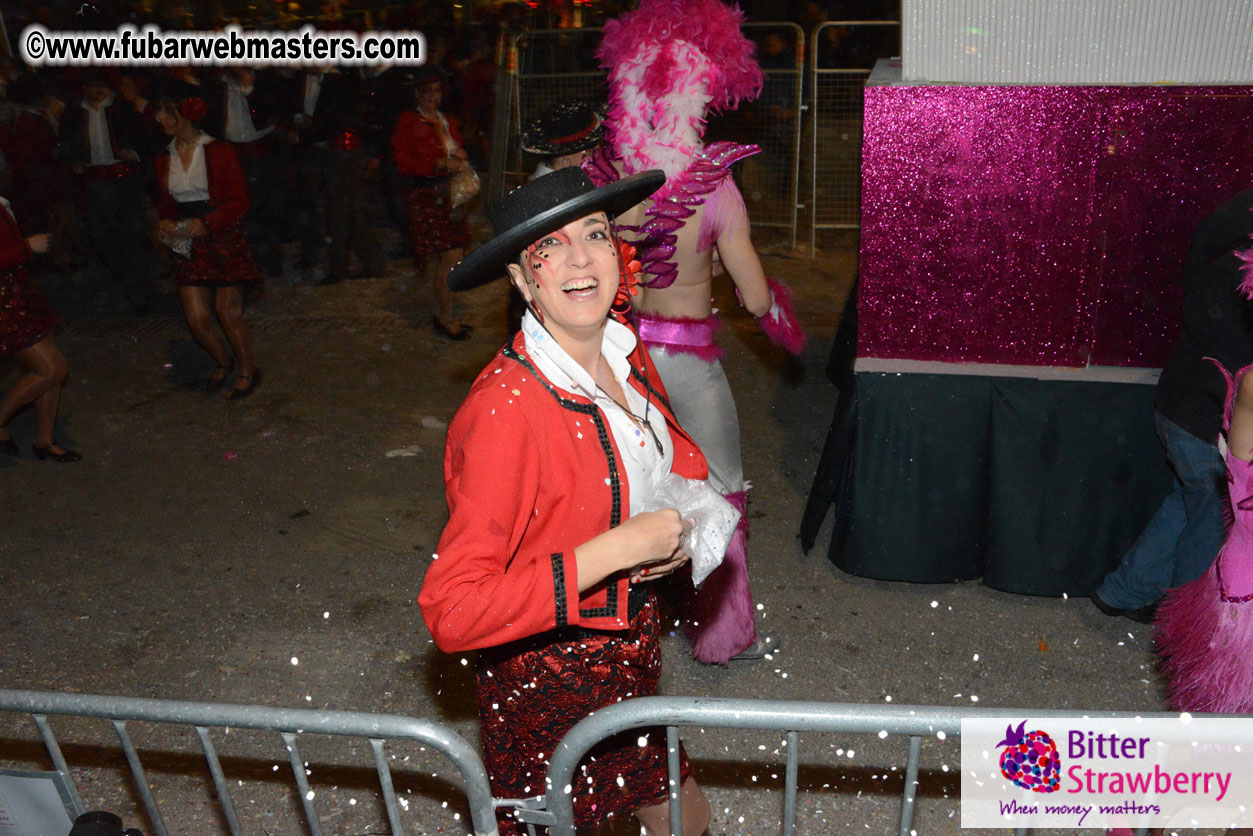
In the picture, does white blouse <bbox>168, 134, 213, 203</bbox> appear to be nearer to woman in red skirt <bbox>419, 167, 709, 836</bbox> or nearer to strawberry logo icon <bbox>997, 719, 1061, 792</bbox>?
woman in red skirt <bbox>419, 167, 709, 836</bbox>

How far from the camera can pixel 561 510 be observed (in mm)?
1961

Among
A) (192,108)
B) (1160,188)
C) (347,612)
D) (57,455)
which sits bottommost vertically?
(347,612)

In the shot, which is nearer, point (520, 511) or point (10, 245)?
point (520, 511)

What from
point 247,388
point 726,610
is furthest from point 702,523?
point 247,388

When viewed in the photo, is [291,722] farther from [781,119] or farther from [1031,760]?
[781,119]

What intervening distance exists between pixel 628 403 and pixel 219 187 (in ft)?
14.6

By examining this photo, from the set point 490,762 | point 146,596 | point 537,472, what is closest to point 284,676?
point 146,596

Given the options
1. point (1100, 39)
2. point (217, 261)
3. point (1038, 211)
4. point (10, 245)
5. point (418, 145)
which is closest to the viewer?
point (1100, 39)

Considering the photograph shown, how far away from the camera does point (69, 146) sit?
8117 millimetres

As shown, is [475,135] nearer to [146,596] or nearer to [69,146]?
[69,146]

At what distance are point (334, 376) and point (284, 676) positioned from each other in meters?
3.33

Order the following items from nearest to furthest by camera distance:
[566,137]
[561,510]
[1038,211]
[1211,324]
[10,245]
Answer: [561,510], [1211,324], [1038,211], [566,137], [10,245]

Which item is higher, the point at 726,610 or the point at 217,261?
the point at 217,261

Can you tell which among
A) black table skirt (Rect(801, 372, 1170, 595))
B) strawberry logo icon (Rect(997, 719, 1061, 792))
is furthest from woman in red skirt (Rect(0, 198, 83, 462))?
strawberry logo icon (Rect(997, 719, 1061, 792))
